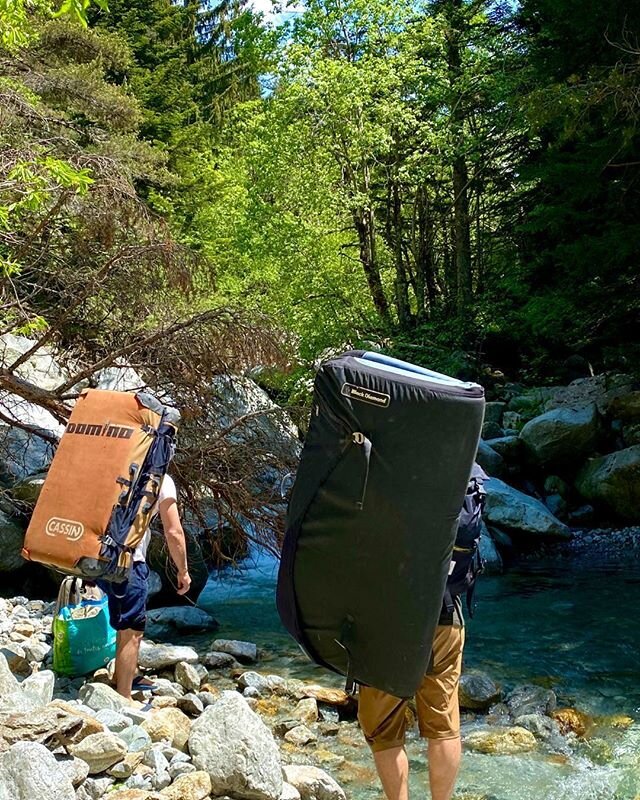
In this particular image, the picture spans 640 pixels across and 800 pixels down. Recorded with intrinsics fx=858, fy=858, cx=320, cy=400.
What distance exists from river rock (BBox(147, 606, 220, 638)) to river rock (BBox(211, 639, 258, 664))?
0.72 meters

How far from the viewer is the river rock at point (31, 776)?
10.4ft

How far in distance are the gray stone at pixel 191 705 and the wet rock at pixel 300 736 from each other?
566 millimetres

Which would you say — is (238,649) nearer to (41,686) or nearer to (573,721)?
(41,686)

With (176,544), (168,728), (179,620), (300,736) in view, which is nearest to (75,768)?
(168,728)

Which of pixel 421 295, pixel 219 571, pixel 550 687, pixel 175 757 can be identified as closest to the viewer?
pixel 175 757

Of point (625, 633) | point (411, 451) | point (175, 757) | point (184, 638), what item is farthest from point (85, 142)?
point (411, 451)

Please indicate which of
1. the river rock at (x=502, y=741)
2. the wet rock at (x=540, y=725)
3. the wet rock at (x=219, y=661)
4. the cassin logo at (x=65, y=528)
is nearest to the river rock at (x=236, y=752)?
the cassin logo at (x=65, y=528)

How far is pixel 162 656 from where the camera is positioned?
6238mm

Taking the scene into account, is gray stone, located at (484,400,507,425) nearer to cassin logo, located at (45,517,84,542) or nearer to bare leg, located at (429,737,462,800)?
cassin logo, located at (45,517,84,542)

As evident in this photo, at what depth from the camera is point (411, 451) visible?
2.61 meters

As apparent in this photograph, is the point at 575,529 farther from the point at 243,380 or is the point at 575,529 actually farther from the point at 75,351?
the point at 75,351

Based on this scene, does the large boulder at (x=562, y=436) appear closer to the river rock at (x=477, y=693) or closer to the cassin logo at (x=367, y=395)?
the river rock at (x=477, y=693)

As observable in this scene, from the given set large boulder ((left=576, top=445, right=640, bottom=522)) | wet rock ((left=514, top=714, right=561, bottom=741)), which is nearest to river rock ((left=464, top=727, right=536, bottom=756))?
wet rock ((left=514, top=714, right=561, bottom=741))

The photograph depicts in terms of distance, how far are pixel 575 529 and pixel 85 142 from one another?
11.2 meters
